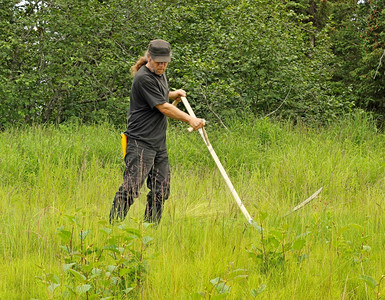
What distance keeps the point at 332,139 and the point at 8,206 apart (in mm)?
5539

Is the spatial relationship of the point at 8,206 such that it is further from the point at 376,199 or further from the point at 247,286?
the point at 376,199

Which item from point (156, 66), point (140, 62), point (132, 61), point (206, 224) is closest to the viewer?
point (206, 224)

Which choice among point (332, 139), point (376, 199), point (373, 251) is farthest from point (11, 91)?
point (373, 251)

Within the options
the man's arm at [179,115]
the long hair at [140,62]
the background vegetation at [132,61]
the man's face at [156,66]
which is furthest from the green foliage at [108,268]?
the background vegetation at [132,61]

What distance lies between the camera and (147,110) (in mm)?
4562

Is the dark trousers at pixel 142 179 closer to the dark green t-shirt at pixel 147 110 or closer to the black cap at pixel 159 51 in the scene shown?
the dark green t-shirt at pixel 147 110

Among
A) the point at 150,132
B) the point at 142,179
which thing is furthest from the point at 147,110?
the point at 142,179

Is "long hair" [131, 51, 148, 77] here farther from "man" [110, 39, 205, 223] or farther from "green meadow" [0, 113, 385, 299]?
"green meadow" [0, 113, 385, 299]

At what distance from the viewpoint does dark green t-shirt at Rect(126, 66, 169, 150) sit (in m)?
4.44

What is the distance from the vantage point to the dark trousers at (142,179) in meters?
4.36

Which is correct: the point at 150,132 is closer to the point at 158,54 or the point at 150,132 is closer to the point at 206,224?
the point at 158,54

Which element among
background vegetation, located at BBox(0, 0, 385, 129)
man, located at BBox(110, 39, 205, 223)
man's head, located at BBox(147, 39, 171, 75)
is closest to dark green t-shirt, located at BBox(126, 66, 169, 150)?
man, located at BBox(110, 39, 205, 223)

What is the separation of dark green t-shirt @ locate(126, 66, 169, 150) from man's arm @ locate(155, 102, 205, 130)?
6 centimetres

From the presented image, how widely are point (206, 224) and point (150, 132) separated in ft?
3.44
